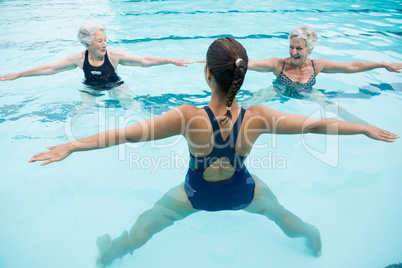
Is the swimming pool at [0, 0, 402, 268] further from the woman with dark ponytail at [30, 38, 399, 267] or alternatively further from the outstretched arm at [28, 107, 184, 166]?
the outstretched arm at [28, 107, 184, 166]

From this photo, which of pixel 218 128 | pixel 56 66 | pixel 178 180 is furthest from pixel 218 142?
pixel 56 66

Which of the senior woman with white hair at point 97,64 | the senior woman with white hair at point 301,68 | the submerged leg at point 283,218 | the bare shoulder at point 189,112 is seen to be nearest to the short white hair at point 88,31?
the senior woman with white hair at point 97,64

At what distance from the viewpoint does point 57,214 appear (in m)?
2.73

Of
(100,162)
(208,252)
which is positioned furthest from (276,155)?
(100,162)

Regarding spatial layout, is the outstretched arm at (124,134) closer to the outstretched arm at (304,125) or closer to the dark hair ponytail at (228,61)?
the dark hair ponytail at (228,61)

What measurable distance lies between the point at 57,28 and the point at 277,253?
8.48 meters

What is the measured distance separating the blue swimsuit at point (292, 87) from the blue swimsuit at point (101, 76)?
234 cm

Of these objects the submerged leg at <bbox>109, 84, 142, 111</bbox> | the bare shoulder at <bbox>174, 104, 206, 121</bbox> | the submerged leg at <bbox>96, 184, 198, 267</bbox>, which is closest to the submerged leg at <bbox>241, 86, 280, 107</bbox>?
the submerged leg at <bbox>109, 84, 142, 111</bbox>

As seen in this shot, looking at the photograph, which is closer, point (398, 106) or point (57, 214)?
point (57, 214)

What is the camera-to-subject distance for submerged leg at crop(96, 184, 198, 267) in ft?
6.88

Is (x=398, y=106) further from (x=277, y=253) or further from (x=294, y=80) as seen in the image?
(x=277, y=253)

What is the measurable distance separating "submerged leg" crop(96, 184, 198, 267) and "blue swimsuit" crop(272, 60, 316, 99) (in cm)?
266

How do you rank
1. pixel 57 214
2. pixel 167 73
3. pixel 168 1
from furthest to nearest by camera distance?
1. pixel 168 1
2. pixel 167 73
3. pixel 57 214

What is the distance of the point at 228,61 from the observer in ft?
5.29
